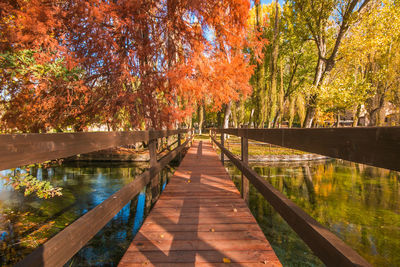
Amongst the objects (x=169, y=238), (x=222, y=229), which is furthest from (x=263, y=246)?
(x=169, y=238)

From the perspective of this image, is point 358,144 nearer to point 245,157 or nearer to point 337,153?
point 337,153

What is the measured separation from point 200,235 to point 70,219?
530 centimetres

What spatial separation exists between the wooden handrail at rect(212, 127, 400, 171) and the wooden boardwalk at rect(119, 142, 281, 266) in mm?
1353

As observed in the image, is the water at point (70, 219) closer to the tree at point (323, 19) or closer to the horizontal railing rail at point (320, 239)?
the horizontal railing rail at point (320, 239)

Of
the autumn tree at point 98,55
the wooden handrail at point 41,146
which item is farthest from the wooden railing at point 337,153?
the autumn tree at point 98,55

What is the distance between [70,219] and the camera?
6.13 m

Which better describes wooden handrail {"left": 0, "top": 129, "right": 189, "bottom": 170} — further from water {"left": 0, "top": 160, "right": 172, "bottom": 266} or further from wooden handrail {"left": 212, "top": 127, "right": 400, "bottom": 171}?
water {"left": 0, "top": 160, "right": 172, "bottom": 266}

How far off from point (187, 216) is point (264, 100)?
1976 centimetres

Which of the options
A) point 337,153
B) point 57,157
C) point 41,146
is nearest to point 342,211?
point 337,153

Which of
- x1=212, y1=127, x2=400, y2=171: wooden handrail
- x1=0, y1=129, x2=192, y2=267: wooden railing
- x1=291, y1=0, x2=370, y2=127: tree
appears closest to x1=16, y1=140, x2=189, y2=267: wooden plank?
x1=0, y1=129, x2=192, y2=267: wooden railing

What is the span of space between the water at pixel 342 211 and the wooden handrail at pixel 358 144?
3.99m

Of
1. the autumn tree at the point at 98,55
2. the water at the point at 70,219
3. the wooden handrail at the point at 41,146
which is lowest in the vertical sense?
the water at the point at 70,219

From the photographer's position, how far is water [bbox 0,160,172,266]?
4.51 m

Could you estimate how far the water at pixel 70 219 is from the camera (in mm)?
4508
